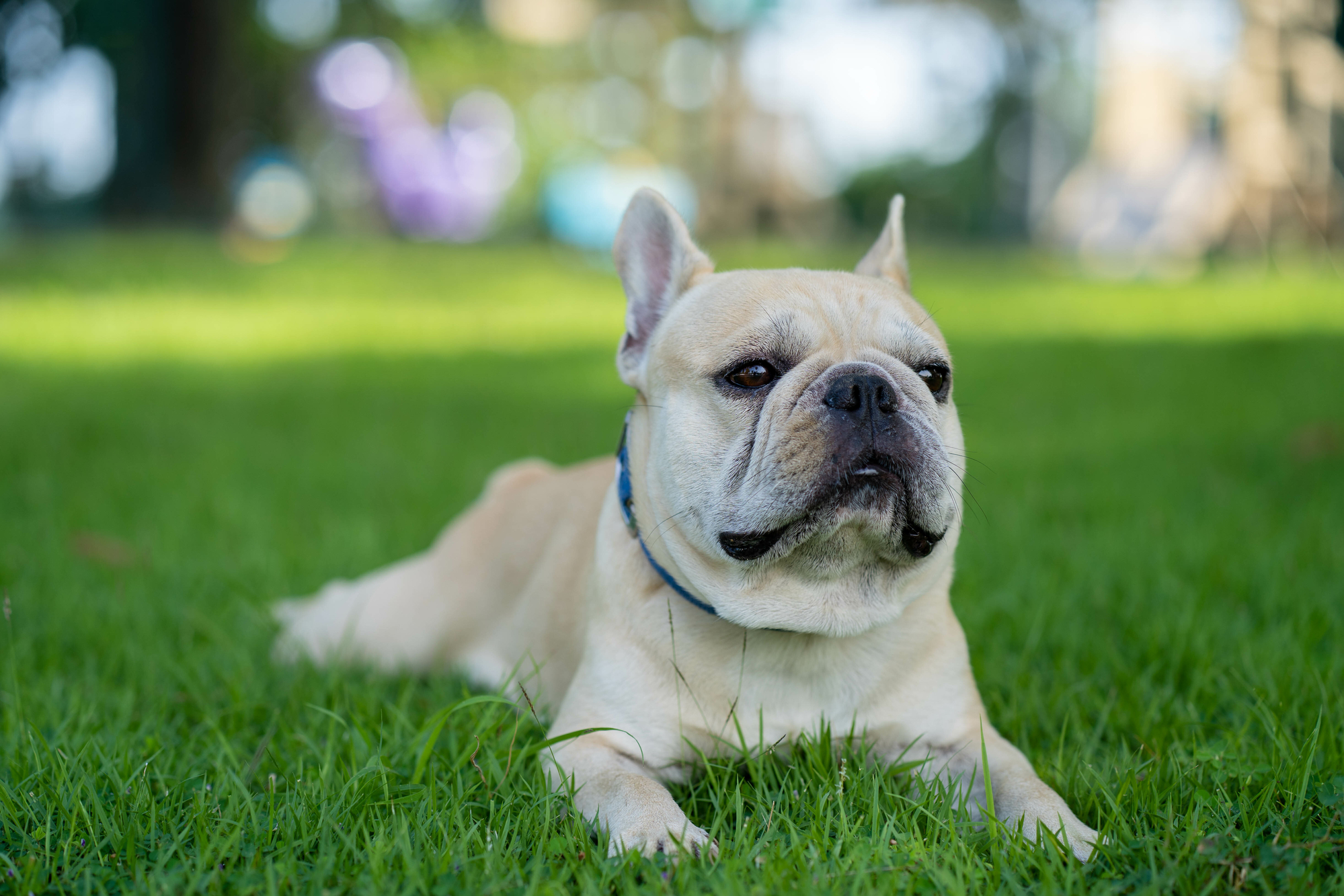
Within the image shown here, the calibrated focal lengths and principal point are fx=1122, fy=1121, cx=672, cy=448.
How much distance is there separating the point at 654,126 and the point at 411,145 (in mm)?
5571

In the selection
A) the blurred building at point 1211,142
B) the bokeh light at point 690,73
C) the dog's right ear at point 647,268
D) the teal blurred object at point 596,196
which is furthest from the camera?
the teal blurred object at point 596,196

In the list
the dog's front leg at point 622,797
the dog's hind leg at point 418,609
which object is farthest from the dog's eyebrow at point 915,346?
the dog's hind leg at point 418,609

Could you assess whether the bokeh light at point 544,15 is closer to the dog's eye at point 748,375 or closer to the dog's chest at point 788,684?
the dog's eye at point 748,375

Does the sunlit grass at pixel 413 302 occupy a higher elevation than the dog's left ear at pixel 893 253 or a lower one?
lower

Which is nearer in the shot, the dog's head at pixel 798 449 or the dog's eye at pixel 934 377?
the dog's head at pixel 798 449

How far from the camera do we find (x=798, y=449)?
239 centimetres

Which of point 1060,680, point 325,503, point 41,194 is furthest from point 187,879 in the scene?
point 41,194

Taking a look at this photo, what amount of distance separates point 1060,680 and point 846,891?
1461mm

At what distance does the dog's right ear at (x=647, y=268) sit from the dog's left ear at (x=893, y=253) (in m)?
0.54

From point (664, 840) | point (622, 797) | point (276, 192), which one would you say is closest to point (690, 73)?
point (276, 192)

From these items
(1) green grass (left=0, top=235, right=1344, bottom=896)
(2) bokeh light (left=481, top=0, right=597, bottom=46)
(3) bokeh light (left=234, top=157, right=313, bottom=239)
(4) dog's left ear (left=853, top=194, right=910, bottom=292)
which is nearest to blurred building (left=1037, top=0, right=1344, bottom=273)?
(1) green grass (left=0, top=235, right=1344, bottom=896)

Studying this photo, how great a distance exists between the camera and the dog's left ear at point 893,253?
10.6 feet

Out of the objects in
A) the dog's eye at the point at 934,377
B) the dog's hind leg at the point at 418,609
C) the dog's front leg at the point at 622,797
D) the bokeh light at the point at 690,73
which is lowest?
the dog's hind leg at the point at 418,609

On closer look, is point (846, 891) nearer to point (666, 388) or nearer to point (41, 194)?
point (666, 388)
